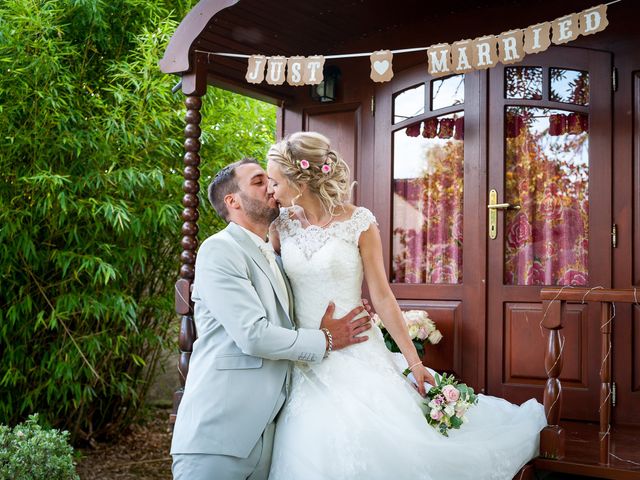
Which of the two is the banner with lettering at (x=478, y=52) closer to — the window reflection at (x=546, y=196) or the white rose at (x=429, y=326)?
the window reflection at (x=546, y=196)

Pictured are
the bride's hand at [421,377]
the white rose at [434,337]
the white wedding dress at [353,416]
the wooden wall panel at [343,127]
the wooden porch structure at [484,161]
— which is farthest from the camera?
the wooden wall panel at [343,127]

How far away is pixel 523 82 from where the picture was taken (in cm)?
521

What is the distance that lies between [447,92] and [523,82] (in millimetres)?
543

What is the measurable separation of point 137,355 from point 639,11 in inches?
206

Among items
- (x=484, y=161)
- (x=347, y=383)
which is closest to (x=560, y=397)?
(x=347, y=383)

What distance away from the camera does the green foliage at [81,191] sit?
6082 mm

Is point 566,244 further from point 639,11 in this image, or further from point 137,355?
point 137,355

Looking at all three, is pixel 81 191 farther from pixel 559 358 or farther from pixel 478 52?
pixel 559 358

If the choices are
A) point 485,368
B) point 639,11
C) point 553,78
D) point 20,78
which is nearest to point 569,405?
point 485,368

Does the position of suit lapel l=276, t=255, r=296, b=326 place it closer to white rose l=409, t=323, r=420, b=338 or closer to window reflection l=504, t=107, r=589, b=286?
white rose l=409, t=323, r=420, b=338

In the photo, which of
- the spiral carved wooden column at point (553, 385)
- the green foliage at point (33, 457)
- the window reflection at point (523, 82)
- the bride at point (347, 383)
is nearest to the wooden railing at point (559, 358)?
the spiral carved wooden column at point (553, 385)

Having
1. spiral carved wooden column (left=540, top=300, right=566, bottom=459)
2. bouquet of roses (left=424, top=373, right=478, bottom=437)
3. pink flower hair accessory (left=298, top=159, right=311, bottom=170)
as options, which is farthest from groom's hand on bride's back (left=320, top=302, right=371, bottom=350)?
spiral carved wooden column (left=540, top=300, right=566, bottom=459)

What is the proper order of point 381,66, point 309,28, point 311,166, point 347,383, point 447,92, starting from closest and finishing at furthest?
point 347,383 → point 311,166 → point 381,66 → point 447,92 → point 309,28

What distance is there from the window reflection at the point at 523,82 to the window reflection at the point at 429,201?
1.30ft
